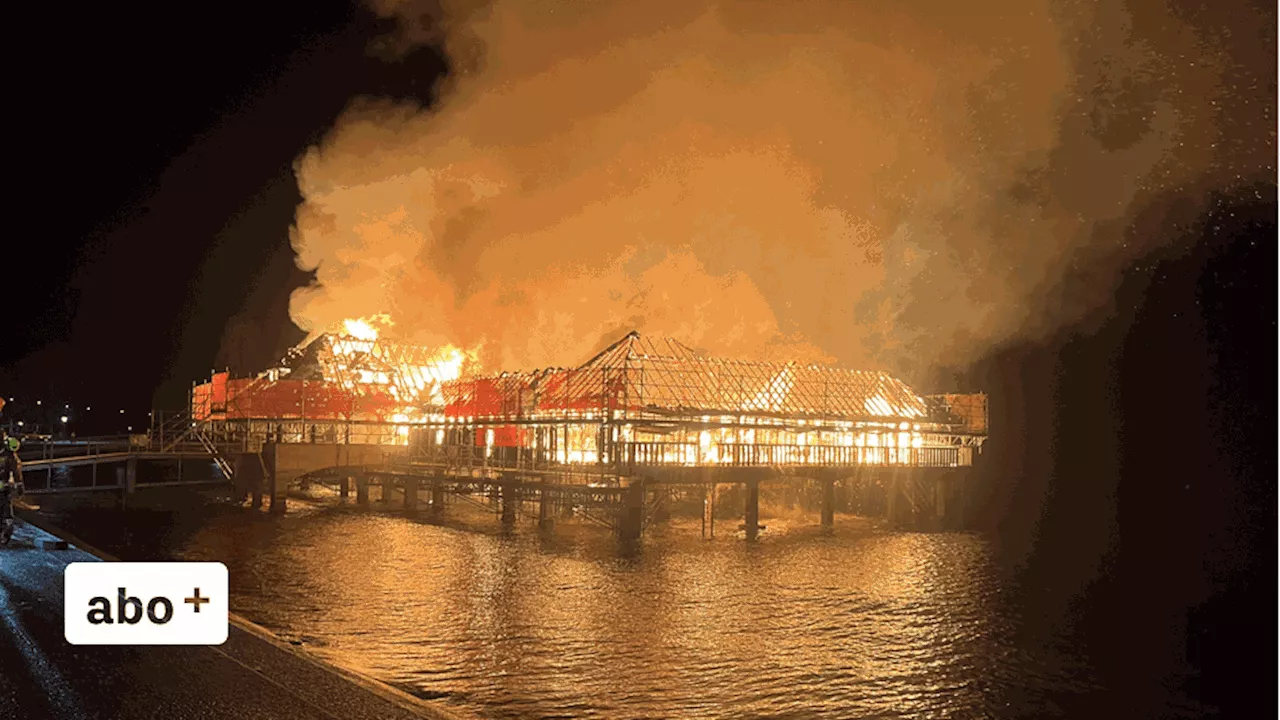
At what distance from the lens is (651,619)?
1956cm

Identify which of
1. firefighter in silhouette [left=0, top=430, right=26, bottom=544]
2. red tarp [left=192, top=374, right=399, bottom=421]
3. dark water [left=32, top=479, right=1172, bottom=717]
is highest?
red tarp [left=192, top=374, right=399, bottom=421]

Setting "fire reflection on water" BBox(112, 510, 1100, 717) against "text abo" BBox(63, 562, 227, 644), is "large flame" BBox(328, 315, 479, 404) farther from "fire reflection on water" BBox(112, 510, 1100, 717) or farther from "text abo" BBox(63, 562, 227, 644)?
"text abo" BBox(63, 562, 227, 644)

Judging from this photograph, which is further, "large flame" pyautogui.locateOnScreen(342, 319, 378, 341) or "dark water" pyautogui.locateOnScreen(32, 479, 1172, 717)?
"large flame" pyautogui.locateOnScreen(342, 319, 378, 341)

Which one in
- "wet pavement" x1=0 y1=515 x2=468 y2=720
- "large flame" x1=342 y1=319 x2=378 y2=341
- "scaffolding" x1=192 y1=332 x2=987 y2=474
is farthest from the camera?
"large flame" x1=342 y1=319 x2=378 y2=341

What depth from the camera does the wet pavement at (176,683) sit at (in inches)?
395

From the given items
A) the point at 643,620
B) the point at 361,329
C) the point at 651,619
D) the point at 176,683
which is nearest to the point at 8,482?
the point at 176,683

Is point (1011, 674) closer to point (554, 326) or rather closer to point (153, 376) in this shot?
point (554, 326)

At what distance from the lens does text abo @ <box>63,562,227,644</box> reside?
12.7 metres

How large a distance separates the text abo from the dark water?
6.98ft

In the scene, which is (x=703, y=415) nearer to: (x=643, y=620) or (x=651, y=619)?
(x=651, y=619)

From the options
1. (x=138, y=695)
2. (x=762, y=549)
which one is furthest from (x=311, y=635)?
(x=762, y=549)

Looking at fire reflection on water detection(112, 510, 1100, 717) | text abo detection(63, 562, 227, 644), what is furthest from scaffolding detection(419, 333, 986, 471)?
text abo detection(63, 562, 227, 644)

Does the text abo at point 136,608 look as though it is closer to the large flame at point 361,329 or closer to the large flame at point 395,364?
the large flame at point 395,364

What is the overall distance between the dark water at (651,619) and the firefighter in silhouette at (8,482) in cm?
462
